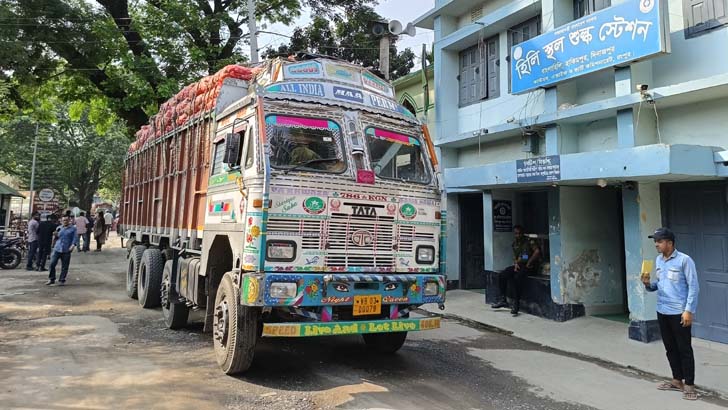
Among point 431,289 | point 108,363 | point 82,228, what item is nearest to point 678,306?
point 431,289

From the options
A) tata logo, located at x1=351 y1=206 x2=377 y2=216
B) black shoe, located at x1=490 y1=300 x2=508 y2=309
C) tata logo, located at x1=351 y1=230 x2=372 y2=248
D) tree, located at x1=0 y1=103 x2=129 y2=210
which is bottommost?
black shoe, located at x1=490 y1=300 x2=508 y2=309

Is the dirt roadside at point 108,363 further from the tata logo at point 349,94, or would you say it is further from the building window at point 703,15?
the building window at point 703,15

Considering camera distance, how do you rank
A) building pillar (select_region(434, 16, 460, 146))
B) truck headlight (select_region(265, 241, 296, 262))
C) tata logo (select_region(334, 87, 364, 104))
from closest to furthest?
truck headlight (select_region(265, 241, 296, 262))
tata logo (select_region(334, 87, 364, 104))
building pillar (select_region(434, 16, 460, 146))

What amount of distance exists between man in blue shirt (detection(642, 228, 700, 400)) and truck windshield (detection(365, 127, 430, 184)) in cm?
263

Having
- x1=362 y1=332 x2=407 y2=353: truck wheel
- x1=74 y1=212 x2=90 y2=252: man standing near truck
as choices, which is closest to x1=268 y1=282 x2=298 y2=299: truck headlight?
x1=362 y1=332 x2=407 y2=353: truck wheel

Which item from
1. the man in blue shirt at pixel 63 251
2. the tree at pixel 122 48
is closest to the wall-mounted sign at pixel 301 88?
the man in blue shirt at pixel 63 251

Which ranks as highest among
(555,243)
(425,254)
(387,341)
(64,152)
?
(64,152)

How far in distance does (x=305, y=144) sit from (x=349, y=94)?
913mm

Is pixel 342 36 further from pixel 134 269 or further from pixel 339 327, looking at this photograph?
pixel 339 327

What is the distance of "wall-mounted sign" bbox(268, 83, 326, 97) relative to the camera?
5.31m

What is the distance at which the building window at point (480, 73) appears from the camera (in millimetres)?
10672

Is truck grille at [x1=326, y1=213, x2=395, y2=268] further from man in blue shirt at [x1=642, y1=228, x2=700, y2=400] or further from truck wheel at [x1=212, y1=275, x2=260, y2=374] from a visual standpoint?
man in blue shirt at [x1=642, y1=228, x2=700, y2=400]

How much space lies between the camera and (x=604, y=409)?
459 cm

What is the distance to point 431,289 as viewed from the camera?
5422mm
